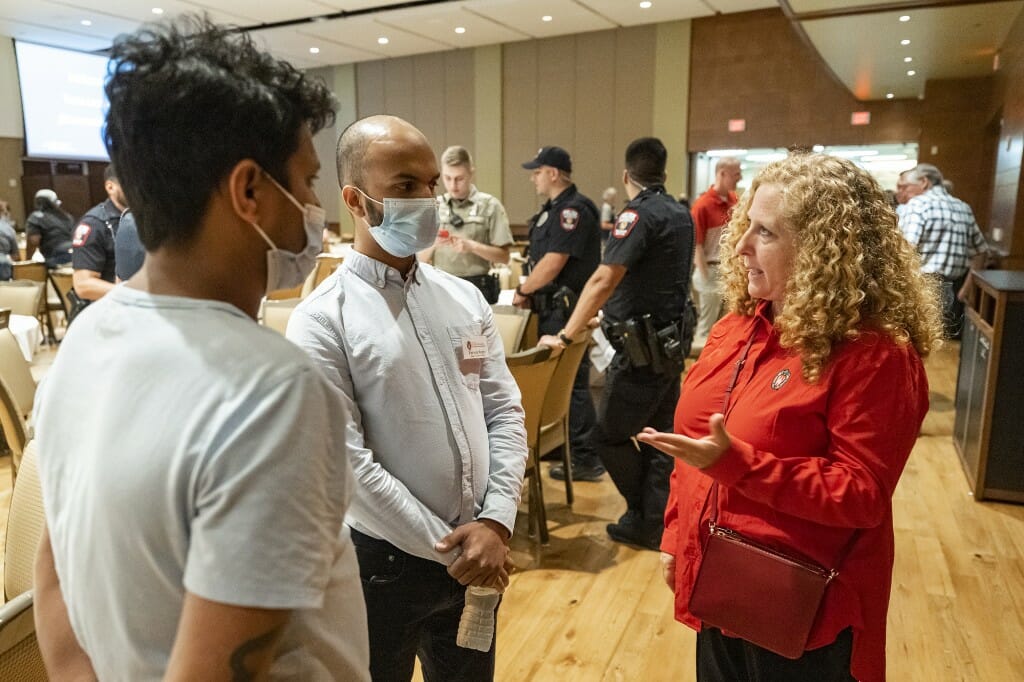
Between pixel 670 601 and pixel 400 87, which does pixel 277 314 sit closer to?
pixel 670 601

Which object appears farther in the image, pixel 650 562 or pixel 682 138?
pixel 682 138

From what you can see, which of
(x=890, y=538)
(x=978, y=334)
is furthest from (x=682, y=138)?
(x=890, y=538)

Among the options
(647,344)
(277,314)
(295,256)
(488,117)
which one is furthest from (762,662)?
(488,117)

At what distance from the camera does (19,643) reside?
1125 millimetres

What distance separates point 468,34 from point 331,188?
405 cm

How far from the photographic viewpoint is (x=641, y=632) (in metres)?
2.54

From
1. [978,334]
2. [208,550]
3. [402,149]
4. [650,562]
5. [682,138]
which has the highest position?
[682,138]

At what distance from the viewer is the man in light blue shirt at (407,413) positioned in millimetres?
1301

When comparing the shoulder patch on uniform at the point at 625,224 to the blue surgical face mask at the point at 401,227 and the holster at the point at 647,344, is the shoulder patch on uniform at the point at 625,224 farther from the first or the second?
the blue surgical face mask at the point at 401,227

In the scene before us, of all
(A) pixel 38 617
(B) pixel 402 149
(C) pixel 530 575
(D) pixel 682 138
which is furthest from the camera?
(D) pixel 682 138

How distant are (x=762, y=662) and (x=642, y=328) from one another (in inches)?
66.4

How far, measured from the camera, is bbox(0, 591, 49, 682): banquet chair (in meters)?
1.08

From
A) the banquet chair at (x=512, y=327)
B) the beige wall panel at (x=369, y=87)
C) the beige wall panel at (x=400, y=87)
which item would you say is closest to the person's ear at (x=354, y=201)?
the banquet chair at (x=512, y=327)

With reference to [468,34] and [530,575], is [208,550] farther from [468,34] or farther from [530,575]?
[468,34]
